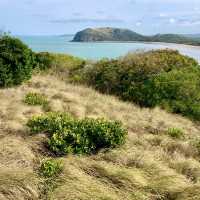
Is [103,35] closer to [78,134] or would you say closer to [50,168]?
[78,134]

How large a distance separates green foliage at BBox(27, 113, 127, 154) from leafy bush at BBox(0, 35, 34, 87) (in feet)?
21.6

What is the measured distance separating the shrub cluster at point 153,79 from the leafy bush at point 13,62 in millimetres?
3284

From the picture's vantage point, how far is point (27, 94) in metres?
14.0

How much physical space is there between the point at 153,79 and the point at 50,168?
10.2m

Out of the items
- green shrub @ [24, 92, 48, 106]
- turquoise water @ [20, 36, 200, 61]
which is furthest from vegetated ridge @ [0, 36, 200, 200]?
turquoise water @ [20, 36, 200, 61]

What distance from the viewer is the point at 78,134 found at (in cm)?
868

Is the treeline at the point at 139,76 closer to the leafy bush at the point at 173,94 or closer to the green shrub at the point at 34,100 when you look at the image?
the leafy bush at the point at 173,94

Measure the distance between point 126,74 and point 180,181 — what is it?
11963mm

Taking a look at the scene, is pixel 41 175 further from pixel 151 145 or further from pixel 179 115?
pixel 179 115

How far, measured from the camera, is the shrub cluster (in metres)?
16.2

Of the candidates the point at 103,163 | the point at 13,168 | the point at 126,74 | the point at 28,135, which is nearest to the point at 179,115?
the point at 126,74

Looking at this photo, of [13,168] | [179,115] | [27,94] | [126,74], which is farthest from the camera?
[126,74]

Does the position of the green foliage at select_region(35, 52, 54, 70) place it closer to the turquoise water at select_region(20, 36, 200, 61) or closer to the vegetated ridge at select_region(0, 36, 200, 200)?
the turquoise water at select_region(20, 36, 200, 61)

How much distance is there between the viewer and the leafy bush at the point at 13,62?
52.3ft
